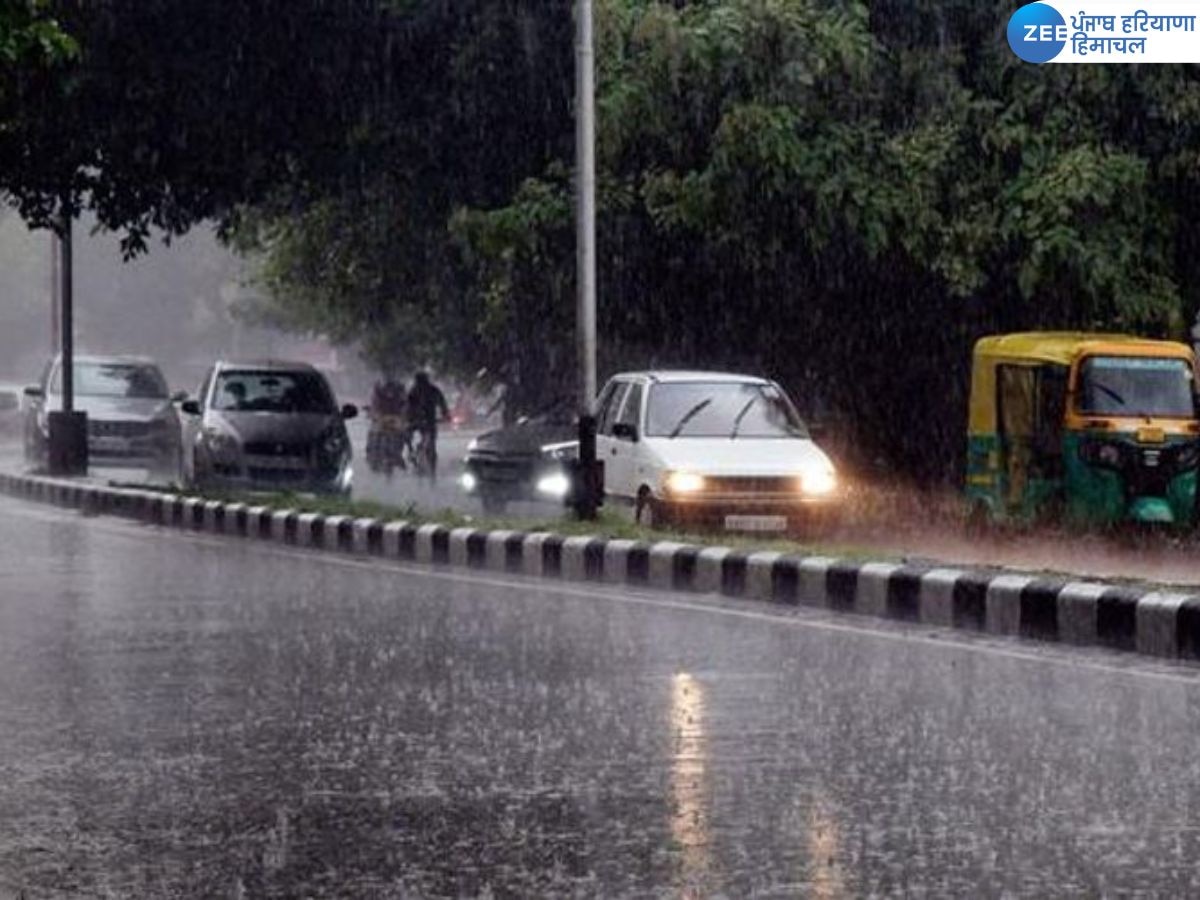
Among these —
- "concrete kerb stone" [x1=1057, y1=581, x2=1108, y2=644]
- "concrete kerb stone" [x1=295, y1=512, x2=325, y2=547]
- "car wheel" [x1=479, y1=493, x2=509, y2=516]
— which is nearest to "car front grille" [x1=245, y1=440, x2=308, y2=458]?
"car wheel" [x1=479, y1=493, x2=509, y2=516]

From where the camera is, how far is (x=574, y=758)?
34.3 ft

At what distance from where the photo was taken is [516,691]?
1273 cm

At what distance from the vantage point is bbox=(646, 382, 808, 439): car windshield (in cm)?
2395

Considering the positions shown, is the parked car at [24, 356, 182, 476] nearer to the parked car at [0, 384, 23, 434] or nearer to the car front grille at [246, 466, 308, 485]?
the car front grille at [246, 466, 308, 485]

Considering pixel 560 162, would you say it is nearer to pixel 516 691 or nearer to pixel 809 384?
pixel 809 384

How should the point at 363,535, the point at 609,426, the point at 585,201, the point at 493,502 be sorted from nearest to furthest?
the point at 585,201, the point at 363,535, the point at 609,426, the point at 493,502

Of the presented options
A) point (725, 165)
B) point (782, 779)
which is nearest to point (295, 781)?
point (782, 779)

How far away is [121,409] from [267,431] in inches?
347

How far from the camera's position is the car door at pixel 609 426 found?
24.8m

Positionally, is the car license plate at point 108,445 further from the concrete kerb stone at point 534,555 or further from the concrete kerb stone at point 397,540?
the concrete kerb stone at point 534,555

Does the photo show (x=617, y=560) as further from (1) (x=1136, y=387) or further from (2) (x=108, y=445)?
(2) (x=108, y=445)

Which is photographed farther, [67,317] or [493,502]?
[67,317]

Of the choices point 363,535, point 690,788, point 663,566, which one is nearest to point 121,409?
point 363,535

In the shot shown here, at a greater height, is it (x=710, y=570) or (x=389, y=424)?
(x=389, y=424)
